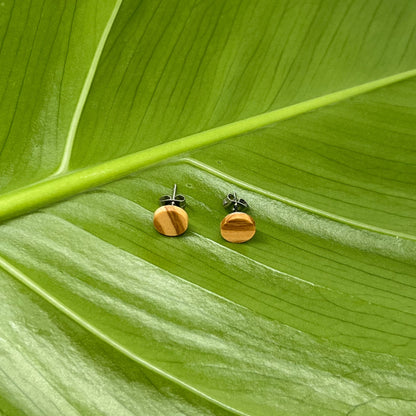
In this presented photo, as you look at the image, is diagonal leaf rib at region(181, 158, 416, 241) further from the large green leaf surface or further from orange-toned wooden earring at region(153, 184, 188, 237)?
orange-toned wooden earring at region(153, 184, 188, 237)

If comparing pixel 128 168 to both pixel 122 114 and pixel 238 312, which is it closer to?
pixel 122 114

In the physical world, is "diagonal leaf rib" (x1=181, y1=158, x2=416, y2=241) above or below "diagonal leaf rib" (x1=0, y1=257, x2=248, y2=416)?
above

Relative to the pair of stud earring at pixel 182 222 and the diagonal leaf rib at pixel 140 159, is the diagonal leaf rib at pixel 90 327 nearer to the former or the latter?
the diagonal leaf rib at pixel 140 159

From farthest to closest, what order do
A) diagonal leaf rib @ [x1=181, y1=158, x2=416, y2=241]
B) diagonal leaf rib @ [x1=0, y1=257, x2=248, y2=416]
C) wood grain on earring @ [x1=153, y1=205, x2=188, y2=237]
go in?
diagonal leaf rib @ [x1=181, y1=158, x2=416, y2=241], wood grain on earring @ [x1=153, y1=205, x2=188, y2=237], diagonal leaf rib @ [x1=0, y1=257, x2=248, y2=416]

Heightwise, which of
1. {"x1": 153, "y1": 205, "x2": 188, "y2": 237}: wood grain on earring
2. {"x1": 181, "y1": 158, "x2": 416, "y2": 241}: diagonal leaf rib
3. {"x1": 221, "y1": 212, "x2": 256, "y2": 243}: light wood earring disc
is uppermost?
{"x1": 181, "y1": 158, "x2": 416, "y2": 241}: diagonal leaf rib

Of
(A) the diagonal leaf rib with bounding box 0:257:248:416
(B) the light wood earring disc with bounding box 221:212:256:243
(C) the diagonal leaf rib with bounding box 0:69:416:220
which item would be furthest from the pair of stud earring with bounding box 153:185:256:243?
(A) the diagonal leaf rib with bounding box 0:257:248:416

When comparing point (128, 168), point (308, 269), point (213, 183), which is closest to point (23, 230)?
point (128, 168)
